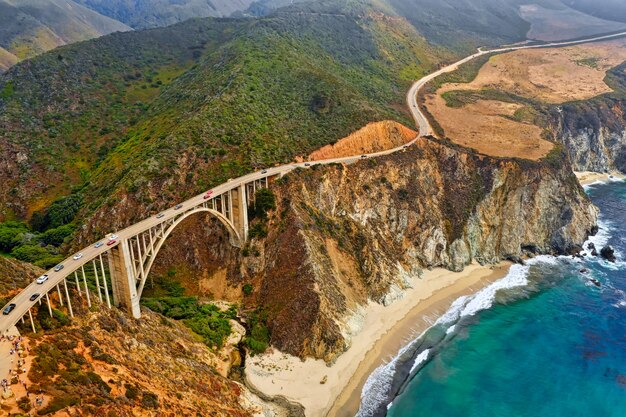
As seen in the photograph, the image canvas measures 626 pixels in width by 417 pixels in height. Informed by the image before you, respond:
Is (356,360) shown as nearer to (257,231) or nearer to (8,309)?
(257,231)

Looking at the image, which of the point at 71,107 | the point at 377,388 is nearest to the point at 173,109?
the point at 71,107

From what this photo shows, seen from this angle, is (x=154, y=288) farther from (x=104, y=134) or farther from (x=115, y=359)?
(x=104, y=134)

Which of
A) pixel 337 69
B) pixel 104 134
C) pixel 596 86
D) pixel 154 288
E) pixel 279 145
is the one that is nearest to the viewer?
pixel 154 288

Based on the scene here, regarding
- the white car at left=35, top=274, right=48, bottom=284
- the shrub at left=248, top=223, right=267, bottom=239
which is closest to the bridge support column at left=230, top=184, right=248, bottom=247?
the shrub at left=248, top=223, right=267, bottom=239

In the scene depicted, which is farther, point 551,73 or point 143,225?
point 551,73

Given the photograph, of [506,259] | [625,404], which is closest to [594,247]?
[506,259]

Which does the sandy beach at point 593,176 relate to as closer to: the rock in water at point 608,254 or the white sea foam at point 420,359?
the rock in water at point 608,254
